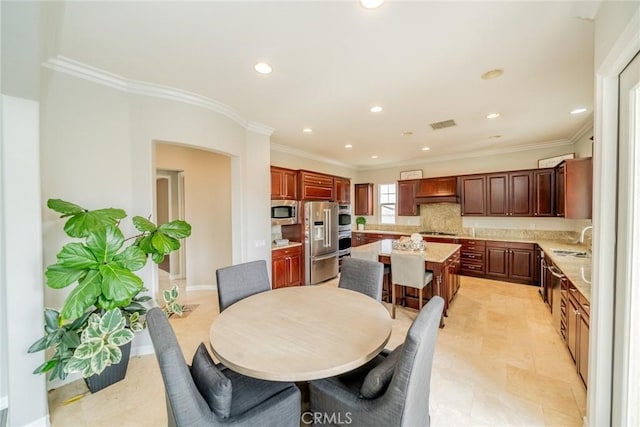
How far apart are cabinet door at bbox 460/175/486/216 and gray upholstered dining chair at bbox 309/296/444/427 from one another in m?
4.86

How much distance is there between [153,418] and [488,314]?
391 centimetres

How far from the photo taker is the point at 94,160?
230 cm

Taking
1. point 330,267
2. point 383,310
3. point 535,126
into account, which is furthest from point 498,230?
point 383,310

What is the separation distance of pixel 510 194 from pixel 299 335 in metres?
5.42

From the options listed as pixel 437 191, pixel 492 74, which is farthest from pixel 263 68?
pixel 437 191

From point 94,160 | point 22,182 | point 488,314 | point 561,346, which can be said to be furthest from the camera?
point 488,314

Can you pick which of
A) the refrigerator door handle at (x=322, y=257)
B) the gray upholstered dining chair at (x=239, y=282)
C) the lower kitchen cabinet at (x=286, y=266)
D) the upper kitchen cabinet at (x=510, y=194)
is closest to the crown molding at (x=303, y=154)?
the lower kitchen cabinet at (x=286, y=266)

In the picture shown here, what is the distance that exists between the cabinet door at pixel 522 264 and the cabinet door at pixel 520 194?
0.78m

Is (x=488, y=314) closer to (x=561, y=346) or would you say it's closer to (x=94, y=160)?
(x=561, y=346)

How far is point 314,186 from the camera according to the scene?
5.09m

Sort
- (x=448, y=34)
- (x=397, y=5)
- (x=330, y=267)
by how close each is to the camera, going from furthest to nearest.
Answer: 1. (x=330, y=267)
2. (x=448, y=34)
3. (x=397, y=5)

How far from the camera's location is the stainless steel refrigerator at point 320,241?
188 inches

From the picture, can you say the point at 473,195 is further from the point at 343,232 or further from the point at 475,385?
the point at 475,385

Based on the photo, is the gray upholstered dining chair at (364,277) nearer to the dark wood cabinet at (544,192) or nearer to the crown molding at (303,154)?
the crown molding at (303,154)
